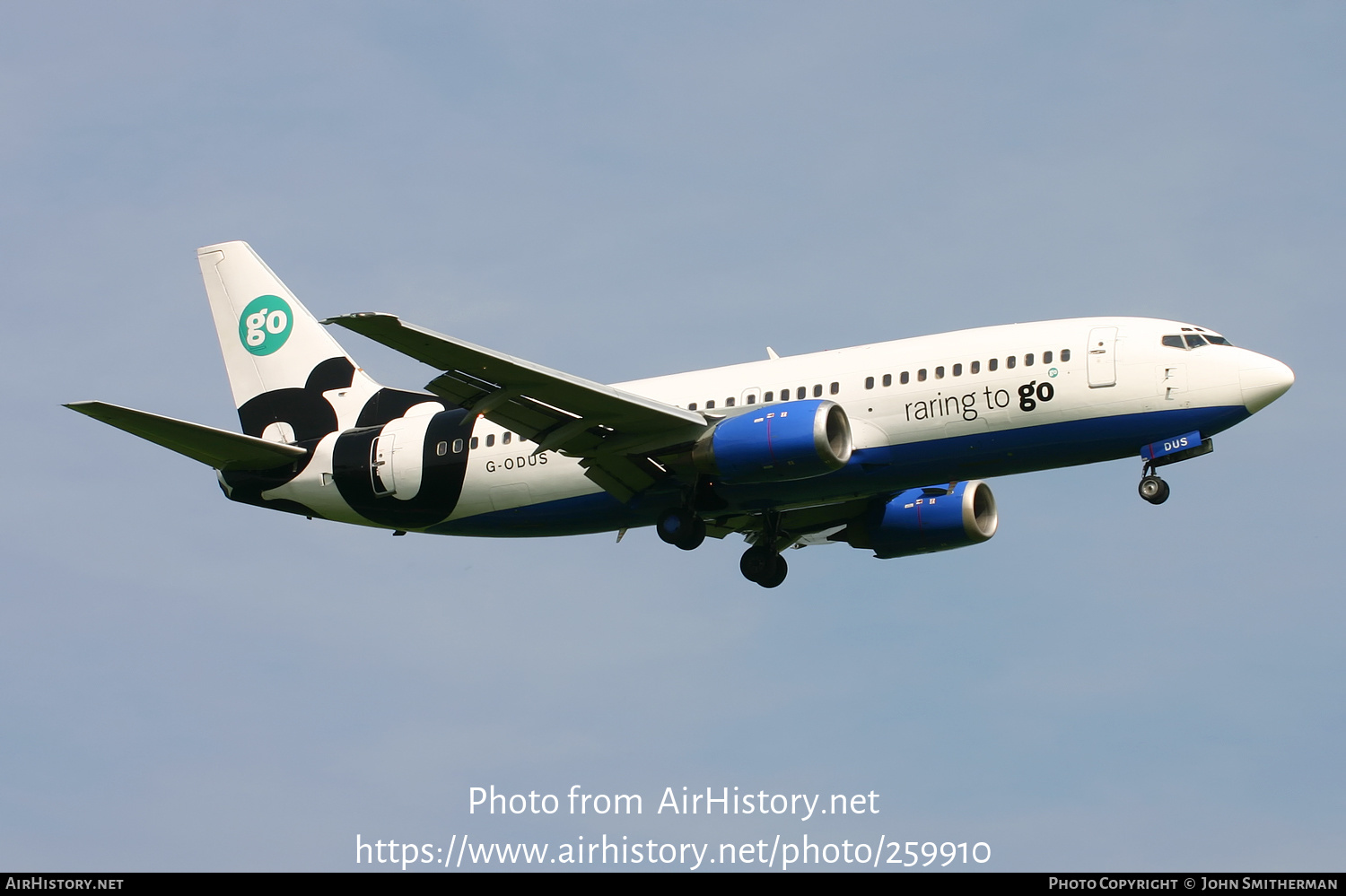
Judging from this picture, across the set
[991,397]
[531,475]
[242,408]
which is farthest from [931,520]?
[242,408]

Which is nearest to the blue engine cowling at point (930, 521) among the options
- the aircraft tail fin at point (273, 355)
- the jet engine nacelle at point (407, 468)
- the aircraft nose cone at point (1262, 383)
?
the aircraft nose cone at point (1262, 383)

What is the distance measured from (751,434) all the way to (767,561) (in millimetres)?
7295

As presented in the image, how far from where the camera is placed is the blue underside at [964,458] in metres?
34.5

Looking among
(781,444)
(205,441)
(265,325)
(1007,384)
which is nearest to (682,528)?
(781,444)

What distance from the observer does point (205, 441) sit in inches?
1564

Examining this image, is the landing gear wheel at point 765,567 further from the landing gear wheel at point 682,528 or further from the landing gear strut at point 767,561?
the landing gear wheel at point 682,528

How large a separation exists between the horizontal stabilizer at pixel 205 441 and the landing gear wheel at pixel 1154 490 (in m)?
20.7

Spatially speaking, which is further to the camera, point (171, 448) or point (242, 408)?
point (242, 408)

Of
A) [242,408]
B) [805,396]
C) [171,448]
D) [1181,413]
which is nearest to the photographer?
[1181,413]

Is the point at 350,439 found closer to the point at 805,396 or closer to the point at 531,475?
the point at 531,475

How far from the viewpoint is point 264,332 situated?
45.2 metres

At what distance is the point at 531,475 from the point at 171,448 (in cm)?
891

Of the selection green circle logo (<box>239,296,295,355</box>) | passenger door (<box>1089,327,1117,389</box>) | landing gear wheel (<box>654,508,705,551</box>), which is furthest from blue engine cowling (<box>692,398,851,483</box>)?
green circle logo (<box>239,296,295,355</box>)

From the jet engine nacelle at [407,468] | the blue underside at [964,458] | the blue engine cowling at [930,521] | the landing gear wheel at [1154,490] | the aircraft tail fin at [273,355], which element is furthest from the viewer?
the aircraft tail fin at [273,355]
